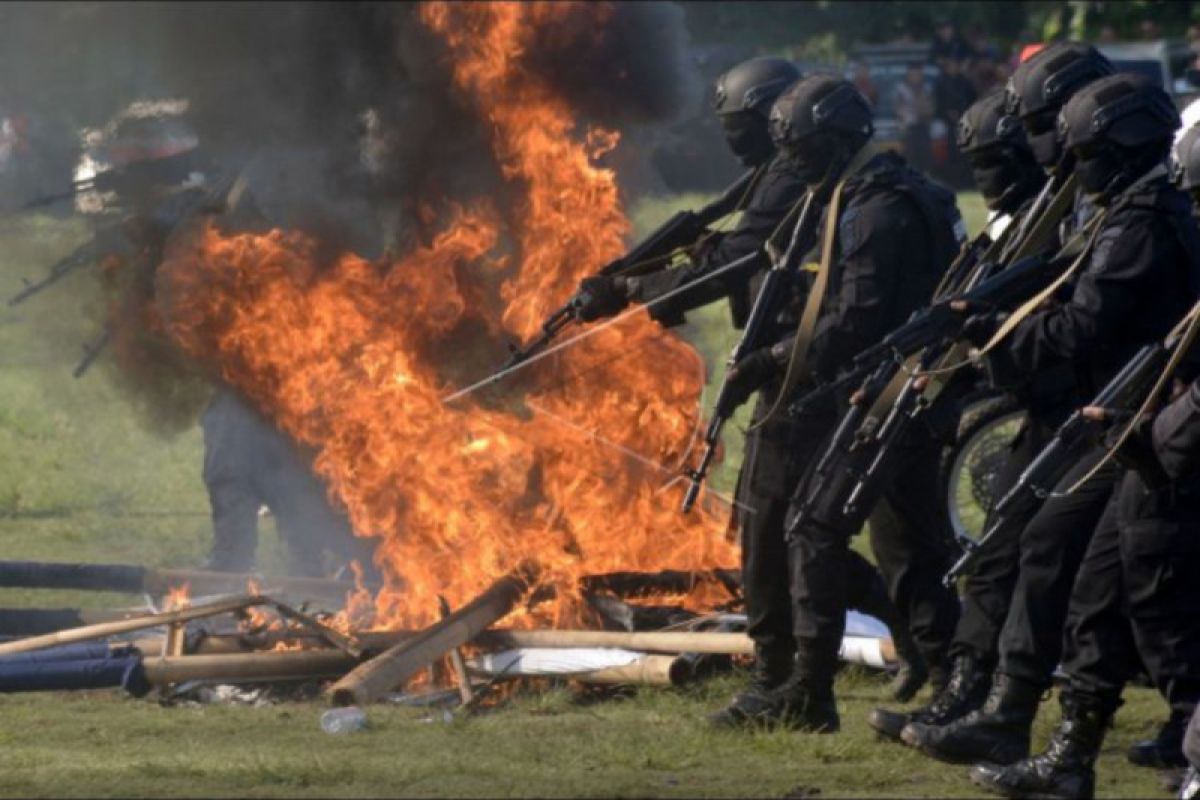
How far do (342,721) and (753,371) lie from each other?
1.90 metres

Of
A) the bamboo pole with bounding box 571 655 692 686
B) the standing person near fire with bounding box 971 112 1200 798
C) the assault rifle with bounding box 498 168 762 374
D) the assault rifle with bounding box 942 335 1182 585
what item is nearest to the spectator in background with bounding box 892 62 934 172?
the assault rifle with bounding box 498 168 762 374

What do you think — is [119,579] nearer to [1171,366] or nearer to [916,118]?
[1171,366]

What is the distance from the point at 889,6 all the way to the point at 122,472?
17.7 meters

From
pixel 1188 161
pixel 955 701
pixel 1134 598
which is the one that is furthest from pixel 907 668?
pixel 1188 161

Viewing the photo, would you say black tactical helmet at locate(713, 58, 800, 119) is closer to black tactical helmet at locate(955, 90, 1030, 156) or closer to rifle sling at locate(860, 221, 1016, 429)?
black tactical helmet at locate(955, 90, 1030, 156)

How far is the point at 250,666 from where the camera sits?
9.38m

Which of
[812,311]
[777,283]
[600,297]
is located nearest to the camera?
[812,311]

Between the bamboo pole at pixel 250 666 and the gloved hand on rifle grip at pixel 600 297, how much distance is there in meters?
1.65

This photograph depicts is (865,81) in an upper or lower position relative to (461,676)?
upper

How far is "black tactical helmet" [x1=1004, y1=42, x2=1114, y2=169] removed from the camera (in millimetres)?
7883

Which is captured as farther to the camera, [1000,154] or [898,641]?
[898,641]

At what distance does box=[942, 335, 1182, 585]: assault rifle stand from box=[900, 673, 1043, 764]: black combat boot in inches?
15.5

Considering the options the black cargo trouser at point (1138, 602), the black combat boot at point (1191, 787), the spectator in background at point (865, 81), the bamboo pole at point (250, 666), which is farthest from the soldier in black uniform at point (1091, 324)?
the spectator in background at point (865, 81)

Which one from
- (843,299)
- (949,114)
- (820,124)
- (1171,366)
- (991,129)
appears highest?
(949,114)
